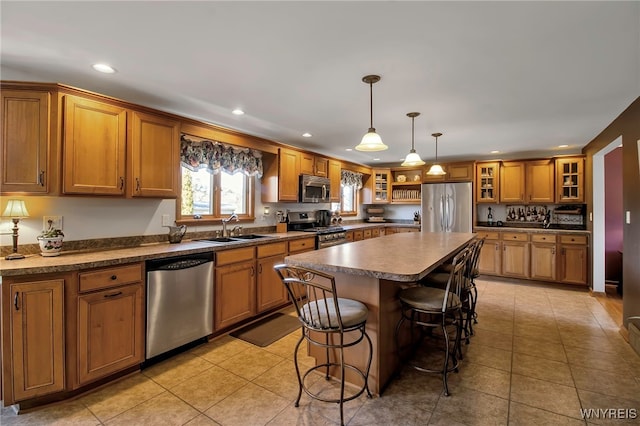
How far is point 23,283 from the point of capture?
6.27ft

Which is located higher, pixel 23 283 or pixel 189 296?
pixel 23 283

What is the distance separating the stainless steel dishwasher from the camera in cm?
250

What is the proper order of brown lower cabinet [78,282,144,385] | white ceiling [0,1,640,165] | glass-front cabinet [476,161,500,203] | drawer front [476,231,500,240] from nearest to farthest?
white ceiling [0,1,640,165], brown lower cabinet [78,282,144,385], drawer front [476,231,500,240], glass-front cabinet [476,161,500,203]

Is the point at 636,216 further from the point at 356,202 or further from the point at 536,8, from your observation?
the point at 356,202

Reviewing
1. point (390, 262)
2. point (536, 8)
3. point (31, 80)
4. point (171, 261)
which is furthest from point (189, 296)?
point (536, 8)

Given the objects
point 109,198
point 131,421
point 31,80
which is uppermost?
point 31,80

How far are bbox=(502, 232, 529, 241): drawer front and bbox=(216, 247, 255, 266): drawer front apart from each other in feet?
14.3

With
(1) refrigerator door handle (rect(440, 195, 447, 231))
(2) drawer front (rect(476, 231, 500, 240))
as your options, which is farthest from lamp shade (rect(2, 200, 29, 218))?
(2) drawer front (rect(476, 231, 500, 240))

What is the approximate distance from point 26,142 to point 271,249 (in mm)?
2287

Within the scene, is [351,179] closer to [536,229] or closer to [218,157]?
[218,157]

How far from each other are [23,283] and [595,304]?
5.94 metres

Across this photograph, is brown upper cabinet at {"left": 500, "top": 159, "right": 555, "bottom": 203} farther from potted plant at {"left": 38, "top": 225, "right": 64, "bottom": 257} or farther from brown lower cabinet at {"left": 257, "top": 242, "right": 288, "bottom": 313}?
potted plant at {"left": 38, "top": 225, "right": 64, "bottom": 257}

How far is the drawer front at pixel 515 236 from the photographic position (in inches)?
203

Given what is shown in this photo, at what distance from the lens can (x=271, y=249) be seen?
11.9ft
